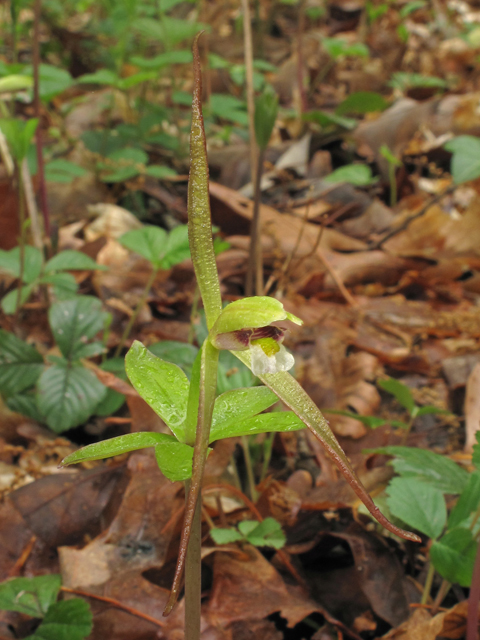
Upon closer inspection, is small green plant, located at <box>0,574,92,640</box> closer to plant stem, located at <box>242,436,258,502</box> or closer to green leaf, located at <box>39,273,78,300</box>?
plant stem, located at <box>242,436,258,502</box>

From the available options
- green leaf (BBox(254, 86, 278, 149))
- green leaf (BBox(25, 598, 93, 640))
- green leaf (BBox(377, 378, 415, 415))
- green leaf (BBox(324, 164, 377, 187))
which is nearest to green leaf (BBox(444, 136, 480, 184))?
green leaf (BBox(324, 164, 377, 187))

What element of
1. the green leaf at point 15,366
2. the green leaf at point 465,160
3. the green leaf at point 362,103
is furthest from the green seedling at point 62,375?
the green leaf at point 362,103

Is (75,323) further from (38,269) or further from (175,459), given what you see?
(175,459)

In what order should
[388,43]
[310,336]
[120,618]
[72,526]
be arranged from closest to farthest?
[120,618] → [72,526] → [310,336] → [388,43]

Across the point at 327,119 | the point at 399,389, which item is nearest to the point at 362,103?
the point at 327,119

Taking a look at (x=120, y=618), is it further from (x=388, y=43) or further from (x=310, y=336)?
(x=388, y=43)

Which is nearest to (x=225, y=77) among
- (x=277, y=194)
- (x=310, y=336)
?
(x=277, y=194)
